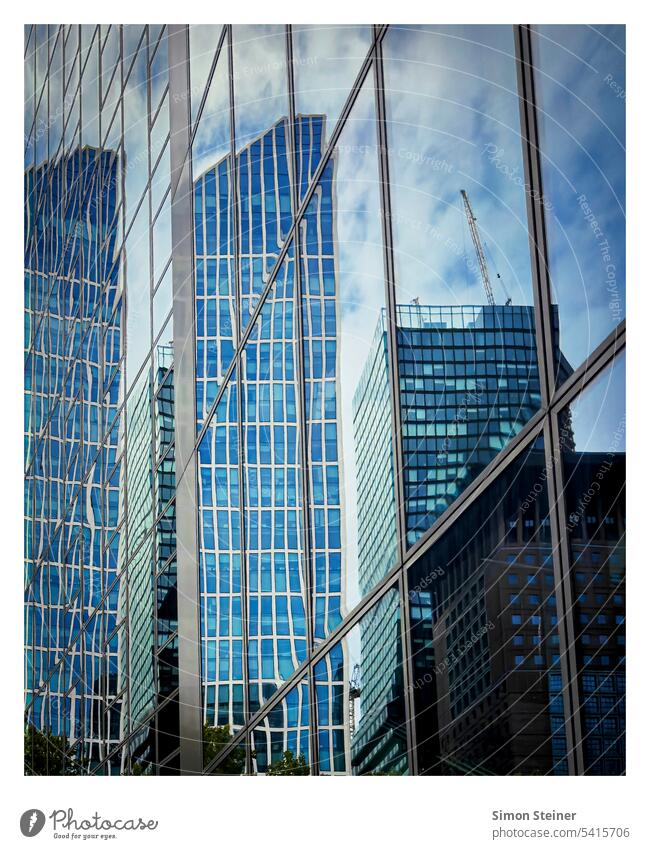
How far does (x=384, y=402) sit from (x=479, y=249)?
4.22 ft

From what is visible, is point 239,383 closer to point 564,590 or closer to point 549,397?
point 549,397

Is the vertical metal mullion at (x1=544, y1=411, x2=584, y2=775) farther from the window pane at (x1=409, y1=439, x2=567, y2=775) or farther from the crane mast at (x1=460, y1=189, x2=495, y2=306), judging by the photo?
the crane mast at (x1=460, y1=189, x2=495, y2=306)

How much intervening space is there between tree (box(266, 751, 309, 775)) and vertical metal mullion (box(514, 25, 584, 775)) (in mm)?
2694

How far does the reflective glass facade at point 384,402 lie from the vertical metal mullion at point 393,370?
0.08ft

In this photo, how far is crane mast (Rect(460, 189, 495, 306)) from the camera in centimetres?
548

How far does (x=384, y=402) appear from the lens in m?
6.43

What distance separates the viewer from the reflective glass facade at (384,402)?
491cm

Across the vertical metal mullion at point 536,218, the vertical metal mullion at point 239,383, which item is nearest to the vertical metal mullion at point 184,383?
the vertical metal mullion at point 239,383

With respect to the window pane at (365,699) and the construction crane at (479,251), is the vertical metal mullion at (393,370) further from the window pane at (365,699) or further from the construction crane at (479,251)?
the construction crane at (479,251)
